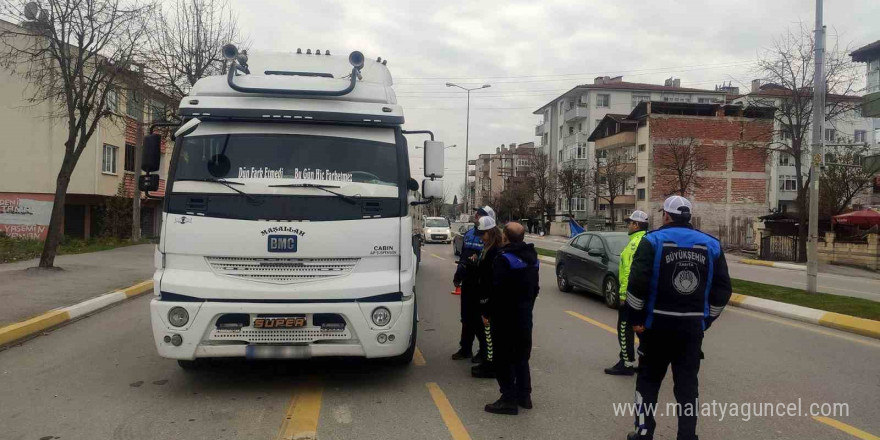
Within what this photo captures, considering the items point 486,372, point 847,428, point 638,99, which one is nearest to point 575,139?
point 638,99

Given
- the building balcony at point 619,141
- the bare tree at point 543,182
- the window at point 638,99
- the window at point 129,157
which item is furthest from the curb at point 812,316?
the window at point 638,99

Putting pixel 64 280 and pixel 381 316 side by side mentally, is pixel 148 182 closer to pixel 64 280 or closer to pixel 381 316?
pixel 381 316

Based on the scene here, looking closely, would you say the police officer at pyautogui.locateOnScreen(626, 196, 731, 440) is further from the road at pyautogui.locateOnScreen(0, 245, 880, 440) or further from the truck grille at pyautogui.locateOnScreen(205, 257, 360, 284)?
the truck grille at pyautogui.locateOnScreen(205, 257, 360, 284)

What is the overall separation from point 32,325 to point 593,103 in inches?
2652

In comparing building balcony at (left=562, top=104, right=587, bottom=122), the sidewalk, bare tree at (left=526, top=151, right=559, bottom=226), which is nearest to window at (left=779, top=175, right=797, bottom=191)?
building balcony at (left=562, top=104, right=587, bottom=122)

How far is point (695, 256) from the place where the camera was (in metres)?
4.07

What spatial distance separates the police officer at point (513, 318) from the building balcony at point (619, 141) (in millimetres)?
52484

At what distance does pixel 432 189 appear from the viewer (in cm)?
623

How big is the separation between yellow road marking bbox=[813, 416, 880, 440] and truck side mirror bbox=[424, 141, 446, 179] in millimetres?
4014

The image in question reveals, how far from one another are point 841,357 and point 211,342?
7451 mm

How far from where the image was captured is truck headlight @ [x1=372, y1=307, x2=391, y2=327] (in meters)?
5.39

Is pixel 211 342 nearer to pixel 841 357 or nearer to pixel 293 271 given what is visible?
pixel 293 271

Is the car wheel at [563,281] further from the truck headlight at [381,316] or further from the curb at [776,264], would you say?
the curb at [776,264]

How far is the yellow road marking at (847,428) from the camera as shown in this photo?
185 inches
